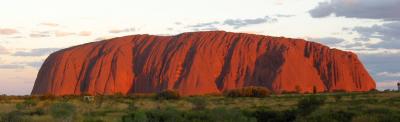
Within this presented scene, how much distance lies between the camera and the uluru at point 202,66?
82.4 m

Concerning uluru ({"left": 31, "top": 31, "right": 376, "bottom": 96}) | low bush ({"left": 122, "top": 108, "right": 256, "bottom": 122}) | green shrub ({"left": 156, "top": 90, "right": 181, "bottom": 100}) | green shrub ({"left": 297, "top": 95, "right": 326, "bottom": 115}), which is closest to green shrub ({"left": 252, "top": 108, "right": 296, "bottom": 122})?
green shrub ({"left": 297, "top": 95, "right": 326, "bottom": 115})

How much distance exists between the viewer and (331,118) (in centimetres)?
2666

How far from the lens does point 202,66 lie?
83062 mm

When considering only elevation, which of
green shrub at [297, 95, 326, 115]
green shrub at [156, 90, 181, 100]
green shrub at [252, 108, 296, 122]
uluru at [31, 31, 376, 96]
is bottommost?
green shrub at [252, 108, 296, 122]

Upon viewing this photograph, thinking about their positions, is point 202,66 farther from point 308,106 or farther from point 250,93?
point 308,106

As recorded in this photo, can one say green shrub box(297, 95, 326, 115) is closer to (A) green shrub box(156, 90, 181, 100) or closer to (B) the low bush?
(B) the low bush

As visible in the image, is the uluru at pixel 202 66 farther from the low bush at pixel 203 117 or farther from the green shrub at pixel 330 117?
the green shrub at pixel 330 117

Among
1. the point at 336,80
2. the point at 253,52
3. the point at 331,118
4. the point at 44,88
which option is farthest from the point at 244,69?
the point at 331,118

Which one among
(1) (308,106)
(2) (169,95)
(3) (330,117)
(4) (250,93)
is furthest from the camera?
(4) (250,93)

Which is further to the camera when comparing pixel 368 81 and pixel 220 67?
pixel 368 81

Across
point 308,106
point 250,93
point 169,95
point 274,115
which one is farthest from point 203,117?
point 250,93

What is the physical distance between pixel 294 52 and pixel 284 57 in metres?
2.97

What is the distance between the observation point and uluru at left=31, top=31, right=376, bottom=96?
82438 millimetres

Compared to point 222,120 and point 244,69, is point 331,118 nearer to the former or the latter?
point 222,120
